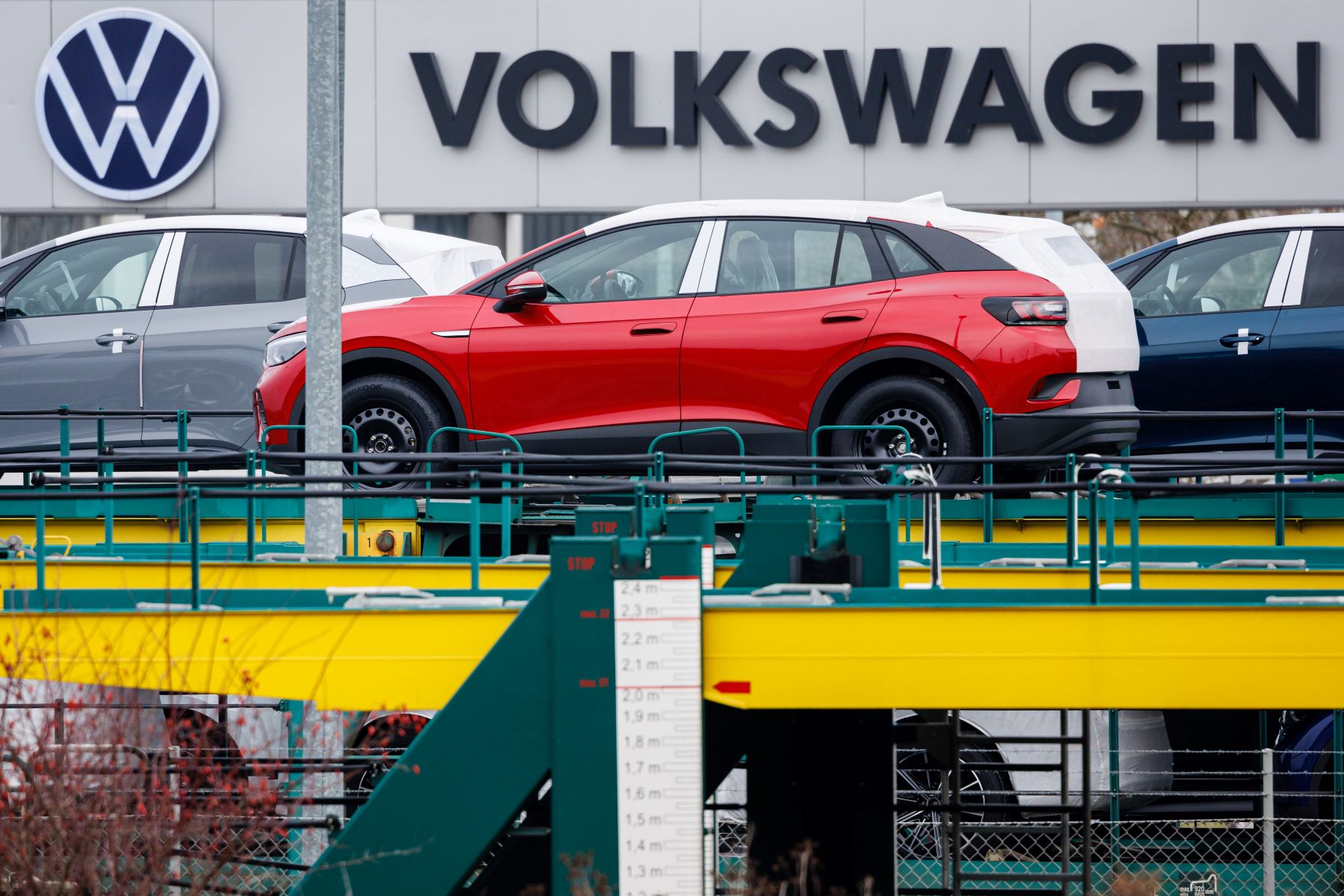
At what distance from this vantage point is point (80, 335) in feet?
35.4

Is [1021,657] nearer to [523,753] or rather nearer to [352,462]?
[523,753]

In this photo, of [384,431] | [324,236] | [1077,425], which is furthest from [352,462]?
[1077,425]

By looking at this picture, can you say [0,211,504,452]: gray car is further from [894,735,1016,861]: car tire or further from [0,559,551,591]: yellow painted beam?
[894,735,1016,861]: car tire

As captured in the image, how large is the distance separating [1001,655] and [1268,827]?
7.59 feet

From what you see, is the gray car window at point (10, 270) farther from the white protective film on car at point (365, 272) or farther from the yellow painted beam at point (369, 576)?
the yellow painted beam at point (369, 576)

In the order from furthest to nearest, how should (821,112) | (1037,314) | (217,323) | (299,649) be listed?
(821,112), (217,323), (1037,314), (299,649)

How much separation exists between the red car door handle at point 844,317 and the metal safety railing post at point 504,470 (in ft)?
5.89

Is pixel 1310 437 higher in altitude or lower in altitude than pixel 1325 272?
lower

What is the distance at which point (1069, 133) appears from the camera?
51.4 feet

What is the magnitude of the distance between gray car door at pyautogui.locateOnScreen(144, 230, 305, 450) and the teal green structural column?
510 centimetres

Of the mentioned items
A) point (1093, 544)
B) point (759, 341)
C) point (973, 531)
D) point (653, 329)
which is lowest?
point (1093, 544)

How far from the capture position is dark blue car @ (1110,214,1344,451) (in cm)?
970

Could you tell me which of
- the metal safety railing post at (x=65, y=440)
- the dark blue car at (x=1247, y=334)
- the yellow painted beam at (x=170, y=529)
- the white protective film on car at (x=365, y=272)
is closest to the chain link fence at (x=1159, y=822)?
the dark blue car at (x=1247, y=334)

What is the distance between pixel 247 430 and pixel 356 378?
1258 millimetres
